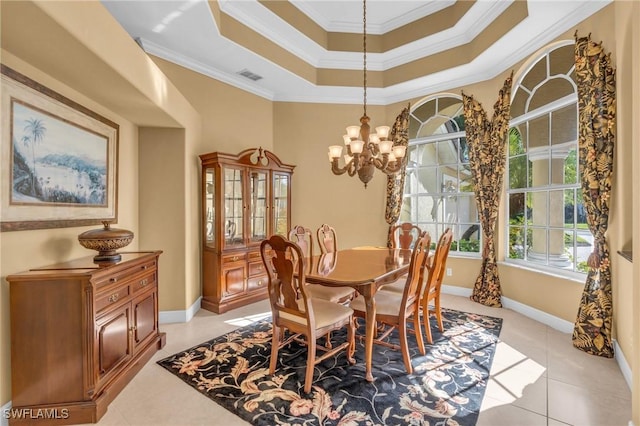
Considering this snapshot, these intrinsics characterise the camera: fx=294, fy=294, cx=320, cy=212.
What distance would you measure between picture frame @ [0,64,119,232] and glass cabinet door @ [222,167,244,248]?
4.29 feet

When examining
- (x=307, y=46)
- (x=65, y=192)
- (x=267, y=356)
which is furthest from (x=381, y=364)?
(x=307, y=46)

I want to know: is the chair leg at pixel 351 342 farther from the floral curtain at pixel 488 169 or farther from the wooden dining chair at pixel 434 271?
the floral curtain at pixel 488 169

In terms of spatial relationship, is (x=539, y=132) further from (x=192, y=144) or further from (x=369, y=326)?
(x=192, y=144)

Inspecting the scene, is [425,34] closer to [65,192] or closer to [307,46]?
[307,46]

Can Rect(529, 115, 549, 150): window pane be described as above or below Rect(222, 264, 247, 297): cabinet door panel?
above

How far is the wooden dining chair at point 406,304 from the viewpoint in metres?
2.43

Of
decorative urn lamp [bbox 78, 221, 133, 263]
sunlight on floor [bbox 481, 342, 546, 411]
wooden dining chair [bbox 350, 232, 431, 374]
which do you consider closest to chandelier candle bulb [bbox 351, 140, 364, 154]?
wooden dining chair [bbox 350, 232, 431, 374]

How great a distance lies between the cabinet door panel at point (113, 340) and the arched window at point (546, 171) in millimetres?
4512

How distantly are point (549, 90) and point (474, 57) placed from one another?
1.02 m

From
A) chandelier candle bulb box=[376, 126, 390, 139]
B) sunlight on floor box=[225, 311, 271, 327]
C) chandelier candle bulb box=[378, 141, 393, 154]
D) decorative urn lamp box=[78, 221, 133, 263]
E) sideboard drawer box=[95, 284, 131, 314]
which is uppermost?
chandelier candle bulb box=[376, 126, 390, 139]

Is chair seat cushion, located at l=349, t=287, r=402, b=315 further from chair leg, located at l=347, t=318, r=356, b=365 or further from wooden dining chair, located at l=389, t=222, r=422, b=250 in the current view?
wooden dining chair, located at l=389, t=222, r=422, b=250

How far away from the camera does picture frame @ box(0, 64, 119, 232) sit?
1915 mm

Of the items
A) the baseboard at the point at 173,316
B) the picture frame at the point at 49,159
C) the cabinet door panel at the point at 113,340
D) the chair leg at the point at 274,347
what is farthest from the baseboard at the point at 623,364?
the picture frame at the point at 49,159

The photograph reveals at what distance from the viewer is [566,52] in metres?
3.41
